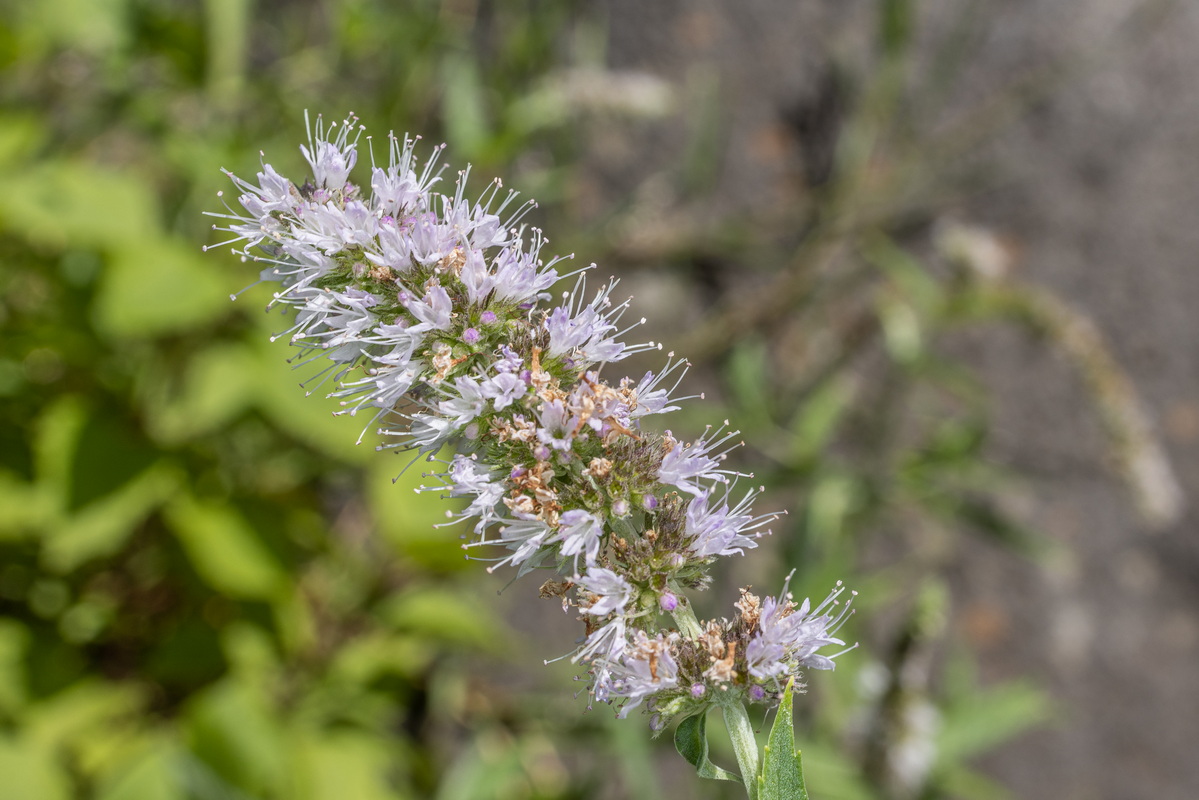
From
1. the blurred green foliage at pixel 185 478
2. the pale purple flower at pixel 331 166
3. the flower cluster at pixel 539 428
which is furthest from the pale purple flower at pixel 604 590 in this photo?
the blurred green foliage at pixel 185 478

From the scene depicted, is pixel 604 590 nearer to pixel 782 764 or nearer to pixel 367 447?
pixel 782 764

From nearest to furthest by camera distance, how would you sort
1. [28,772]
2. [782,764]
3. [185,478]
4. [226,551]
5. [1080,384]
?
[782,764] < [28,772] < [226,551] < [185,478] < [1080,384]

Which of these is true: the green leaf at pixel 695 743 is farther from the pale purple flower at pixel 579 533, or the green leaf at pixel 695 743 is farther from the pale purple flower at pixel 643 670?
the pale purple flower at pixel 579 533

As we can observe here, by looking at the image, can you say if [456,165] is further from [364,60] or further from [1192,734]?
[1192,734]

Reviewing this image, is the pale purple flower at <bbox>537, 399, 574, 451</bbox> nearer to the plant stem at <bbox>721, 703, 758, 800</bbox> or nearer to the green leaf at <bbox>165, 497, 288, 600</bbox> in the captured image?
the plant stem at <bbox>721, 703, 758, 800</bbox>

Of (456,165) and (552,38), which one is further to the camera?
(552,38)

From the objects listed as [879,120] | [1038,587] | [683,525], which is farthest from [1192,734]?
[683,525]

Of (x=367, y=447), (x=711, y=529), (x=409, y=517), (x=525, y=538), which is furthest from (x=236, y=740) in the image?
(x=711, y=529)
